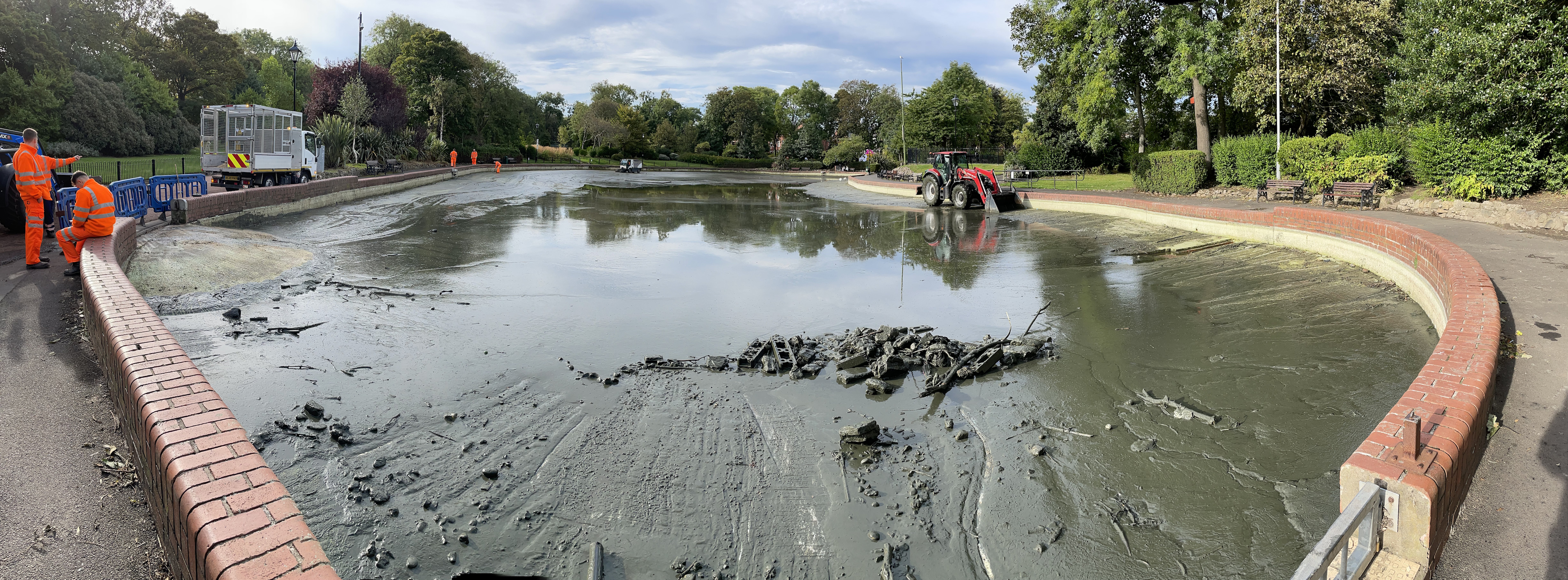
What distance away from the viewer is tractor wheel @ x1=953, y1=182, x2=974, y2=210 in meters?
24.5

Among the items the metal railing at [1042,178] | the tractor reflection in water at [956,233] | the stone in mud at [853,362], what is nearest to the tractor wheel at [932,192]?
the tractor reflection in water at [956,233]

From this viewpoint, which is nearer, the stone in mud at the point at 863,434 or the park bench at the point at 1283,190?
the stone in mud at the point at 863,434

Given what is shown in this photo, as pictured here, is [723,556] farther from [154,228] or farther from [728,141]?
[728,141]

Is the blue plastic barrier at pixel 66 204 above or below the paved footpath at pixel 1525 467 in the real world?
above

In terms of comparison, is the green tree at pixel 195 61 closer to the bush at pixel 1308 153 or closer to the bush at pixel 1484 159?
the bush at pixel 1308 153

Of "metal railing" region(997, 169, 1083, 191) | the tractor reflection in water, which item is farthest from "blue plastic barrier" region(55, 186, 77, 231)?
"metal railing" region(997, 169, 1083, 191)

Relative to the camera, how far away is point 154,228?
527 inches

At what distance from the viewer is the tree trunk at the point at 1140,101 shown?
30484 millimetres

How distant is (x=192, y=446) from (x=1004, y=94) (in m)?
97.4

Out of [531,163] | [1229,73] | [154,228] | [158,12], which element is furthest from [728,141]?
[154,228]

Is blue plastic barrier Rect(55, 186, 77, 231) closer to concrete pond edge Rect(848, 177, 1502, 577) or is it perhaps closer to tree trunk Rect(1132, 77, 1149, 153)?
concrete pond edge Rect(848, 177, 1502, 577)

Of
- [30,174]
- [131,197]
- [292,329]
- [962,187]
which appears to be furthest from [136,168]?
[962,187]

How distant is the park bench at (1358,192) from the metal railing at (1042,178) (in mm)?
11747

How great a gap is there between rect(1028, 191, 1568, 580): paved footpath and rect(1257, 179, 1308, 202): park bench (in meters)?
12.3
